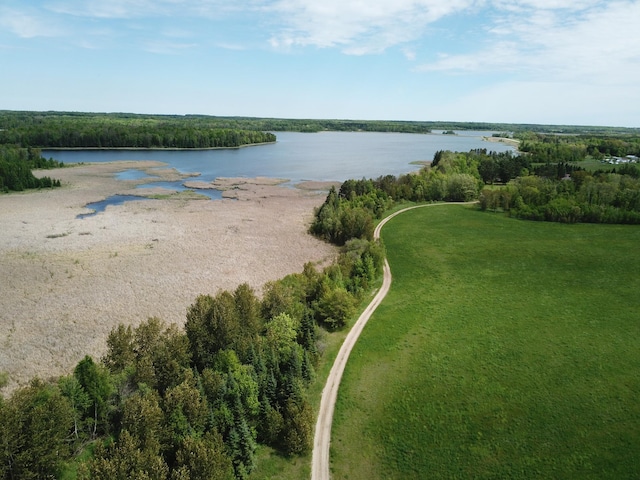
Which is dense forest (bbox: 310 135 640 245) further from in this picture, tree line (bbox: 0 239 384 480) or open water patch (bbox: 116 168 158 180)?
open water patch (bbox: 116 168 158 180)

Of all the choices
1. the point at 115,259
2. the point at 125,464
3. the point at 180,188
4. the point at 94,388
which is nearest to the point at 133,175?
the point at 180,188

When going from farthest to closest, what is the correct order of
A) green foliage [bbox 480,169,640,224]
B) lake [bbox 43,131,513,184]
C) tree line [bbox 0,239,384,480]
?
1. lake [bbox 43,131,513,184]
2. green foliage [bbox 480,169,640,224]
3. tree line [bbox 0,239,384,480]

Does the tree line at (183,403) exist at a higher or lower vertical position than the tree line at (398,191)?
lower

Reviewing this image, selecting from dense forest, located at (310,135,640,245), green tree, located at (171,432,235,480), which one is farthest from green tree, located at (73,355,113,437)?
dense forest, located at (310,135,640,245)

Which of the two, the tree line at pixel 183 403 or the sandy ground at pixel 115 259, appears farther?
the sandy ground at pixel 115 259

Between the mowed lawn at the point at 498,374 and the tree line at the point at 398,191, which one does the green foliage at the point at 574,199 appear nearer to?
the tree line at the point at 398,191

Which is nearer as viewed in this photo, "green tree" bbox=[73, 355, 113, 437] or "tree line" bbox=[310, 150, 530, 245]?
"green tree" bbox=[73, 355, 113, 437]

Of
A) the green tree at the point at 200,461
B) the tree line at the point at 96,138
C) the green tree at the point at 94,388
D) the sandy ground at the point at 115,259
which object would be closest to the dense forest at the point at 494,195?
the sandy ground at the point at 115,259
